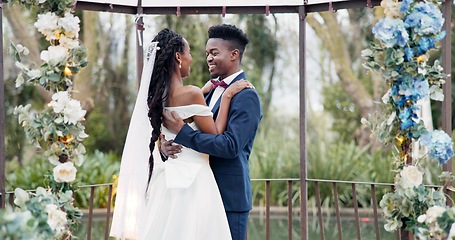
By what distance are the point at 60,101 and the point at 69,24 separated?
0.41 meters

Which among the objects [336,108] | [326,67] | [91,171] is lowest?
[91,171]

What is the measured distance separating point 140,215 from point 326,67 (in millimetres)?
13633

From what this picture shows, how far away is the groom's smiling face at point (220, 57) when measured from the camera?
158 inches

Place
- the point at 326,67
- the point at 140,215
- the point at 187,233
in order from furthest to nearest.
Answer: the point at 326,67, the point at 140,215, the point at 187,233

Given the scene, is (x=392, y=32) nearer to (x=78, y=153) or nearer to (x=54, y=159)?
(x=78, y=153)

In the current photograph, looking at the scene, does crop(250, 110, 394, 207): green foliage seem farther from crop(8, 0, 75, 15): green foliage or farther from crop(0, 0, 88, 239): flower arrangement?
crop(8, 0, 75, 15): green foliage

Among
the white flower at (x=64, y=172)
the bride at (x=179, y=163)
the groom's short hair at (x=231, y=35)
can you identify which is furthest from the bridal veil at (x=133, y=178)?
the groom's short hair at (x=231, y=35)

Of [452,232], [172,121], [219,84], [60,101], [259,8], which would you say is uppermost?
[259,8]

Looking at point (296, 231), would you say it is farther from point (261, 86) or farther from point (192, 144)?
point (192, 144)

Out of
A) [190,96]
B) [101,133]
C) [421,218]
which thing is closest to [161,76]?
[190,96]

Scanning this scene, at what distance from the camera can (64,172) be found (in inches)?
154

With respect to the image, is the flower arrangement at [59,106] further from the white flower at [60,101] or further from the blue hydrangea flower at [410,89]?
the blue hydrangea flower at [410,89]

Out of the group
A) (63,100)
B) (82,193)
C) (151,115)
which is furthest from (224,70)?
(82,193)

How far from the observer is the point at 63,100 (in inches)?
153
